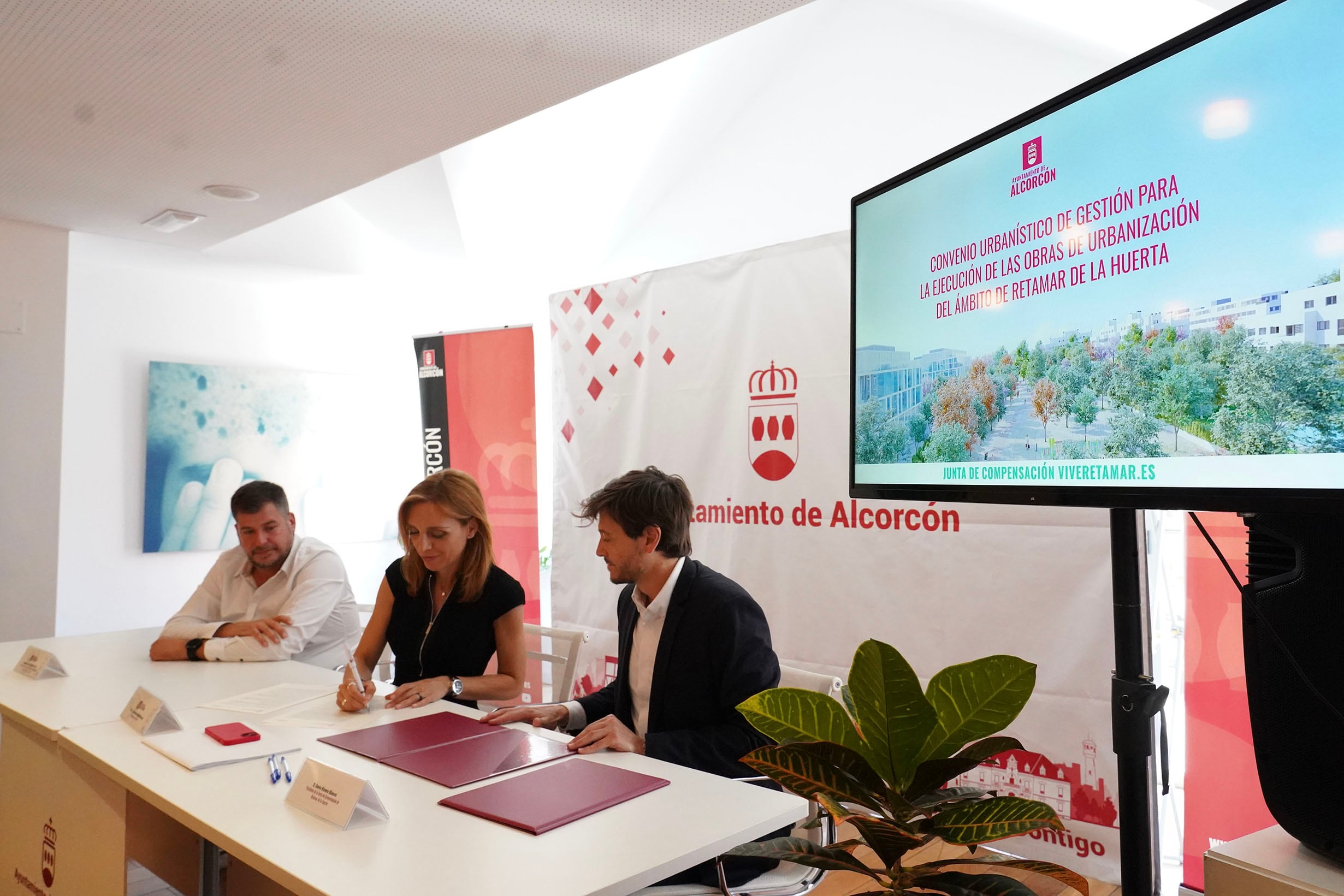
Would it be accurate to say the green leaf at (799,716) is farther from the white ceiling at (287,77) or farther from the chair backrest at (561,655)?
the white ceiling at (287,77)

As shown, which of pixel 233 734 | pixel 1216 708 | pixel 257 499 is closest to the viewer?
pixel 233 734

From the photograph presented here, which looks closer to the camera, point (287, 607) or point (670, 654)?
point (670, 654)

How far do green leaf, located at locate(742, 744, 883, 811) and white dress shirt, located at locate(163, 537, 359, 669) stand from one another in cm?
231

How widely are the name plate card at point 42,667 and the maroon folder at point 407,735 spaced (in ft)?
3.74

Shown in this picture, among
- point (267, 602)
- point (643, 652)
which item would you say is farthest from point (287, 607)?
point (643, 652)

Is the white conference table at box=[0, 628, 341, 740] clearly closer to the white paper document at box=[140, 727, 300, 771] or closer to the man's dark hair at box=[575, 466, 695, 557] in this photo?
the white paper document at box=[140, 727, 300, 771]

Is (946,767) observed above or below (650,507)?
below

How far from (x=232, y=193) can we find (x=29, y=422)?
5.21 feet

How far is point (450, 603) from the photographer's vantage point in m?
2.63

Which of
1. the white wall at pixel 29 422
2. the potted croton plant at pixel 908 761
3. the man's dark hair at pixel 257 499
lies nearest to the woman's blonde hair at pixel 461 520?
the man's dark hair at pixel 257 499

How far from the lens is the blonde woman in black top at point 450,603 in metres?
2.59

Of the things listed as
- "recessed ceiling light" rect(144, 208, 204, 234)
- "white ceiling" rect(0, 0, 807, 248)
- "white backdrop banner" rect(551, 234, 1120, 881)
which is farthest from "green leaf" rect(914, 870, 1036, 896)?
"recessed ceiling light" rect(144, 208, 204, 234)

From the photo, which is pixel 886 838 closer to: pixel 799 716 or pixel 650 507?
pixel 799 716

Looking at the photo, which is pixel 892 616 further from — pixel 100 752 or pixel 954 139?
pixel 100 752
